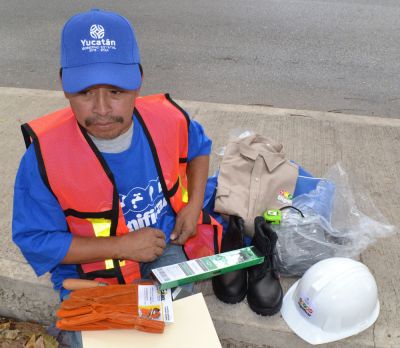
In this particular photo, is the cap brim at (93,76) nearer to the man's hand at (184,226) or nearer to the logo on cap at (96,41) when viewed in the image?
the logo on cap at (96,41)

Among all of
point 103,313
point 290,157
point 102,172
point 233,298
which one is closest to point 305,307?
point 233,298

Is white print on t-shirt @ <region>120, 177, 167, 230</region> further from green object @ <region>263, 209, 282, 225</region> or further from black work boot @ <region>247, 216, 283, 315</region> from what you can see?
green object @ <region>263, 209, 282, 225</region>

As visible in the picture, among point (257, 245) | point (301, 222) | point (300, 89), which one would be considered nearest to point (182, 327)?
point (257, 245)

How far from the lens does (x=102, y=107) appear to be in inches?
63.7

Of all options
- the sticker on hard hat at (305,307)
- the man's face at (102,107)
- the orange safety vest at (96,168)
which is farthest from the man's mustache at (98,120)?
the sticker on hard hat at (305,307)

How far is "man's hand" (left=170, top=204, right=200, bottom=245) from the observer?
81.7 inches

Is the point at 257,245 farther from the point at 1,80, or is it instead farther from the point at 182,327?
the point at 1,80

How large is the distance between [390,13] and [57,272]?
7240 mm

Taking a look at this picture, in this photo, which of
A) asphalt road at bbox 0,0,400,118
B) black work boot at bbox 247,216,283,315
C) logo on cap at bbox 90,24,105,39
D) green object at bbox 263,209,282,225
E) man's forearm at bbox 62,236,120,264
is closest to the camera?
logo on cap at bbox 90,24,105,39

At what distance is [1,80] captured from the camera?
5027 mm

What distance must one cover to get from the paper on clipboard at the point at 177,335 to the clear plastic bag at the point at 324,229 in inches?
24.4

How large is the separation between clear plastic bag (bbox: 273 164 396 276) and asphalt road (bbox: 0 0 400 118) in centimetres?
187

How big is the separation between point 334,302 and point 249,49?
180 inches

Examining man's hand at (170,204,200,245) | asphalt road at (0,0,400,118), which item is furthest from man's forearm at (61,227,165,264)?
asphalt road at (0,0,400,118)
